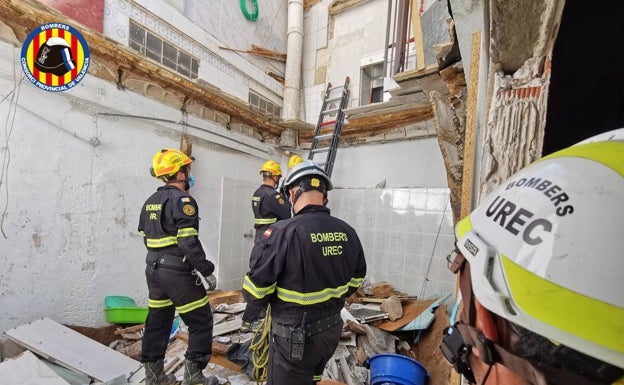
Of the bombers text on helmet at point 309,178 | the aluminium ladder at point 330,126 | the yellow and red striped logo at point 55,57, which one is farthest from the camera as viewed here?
the aluminium ladder at point 330,126

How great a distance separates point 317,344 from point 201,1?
5.28 m

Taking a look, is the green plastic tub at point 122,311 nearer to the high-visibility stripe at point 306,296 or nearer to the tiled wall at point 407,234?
the high-visibility stripe at point 306,296

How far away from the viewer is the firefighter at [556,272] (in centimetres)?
53

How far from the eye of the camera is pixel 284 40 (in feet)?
21.9

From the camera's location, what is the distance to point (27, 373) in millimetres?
2375

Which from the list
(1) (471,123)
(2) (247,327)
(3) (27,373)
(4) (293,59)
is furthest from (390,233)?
(3) (27,373)

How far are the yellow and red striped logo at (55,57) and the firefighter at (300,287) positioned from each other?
302 cm

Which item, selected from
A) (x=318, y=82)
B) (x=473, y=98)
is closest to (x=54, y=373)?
(x=473, y=98)

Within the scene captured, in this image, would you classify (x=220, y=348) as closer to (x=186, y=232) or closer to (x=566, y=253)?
(x=186, y=232)

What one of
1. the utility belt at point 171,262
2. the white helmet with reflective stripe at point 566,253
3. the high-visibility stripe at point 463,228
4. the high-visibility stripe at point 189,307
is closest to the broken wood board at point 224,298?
the high-visibility stripe at point 189,307

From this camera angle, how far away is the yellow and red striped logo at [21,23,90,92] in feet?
9.81

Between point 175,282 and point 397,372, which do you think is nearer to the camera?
point 175,282

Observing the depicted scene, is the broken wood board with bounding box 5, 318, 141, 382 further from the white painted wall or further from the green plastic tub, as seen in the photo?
the green plastic tub

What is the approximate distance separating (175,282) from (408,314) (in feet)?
9.87
